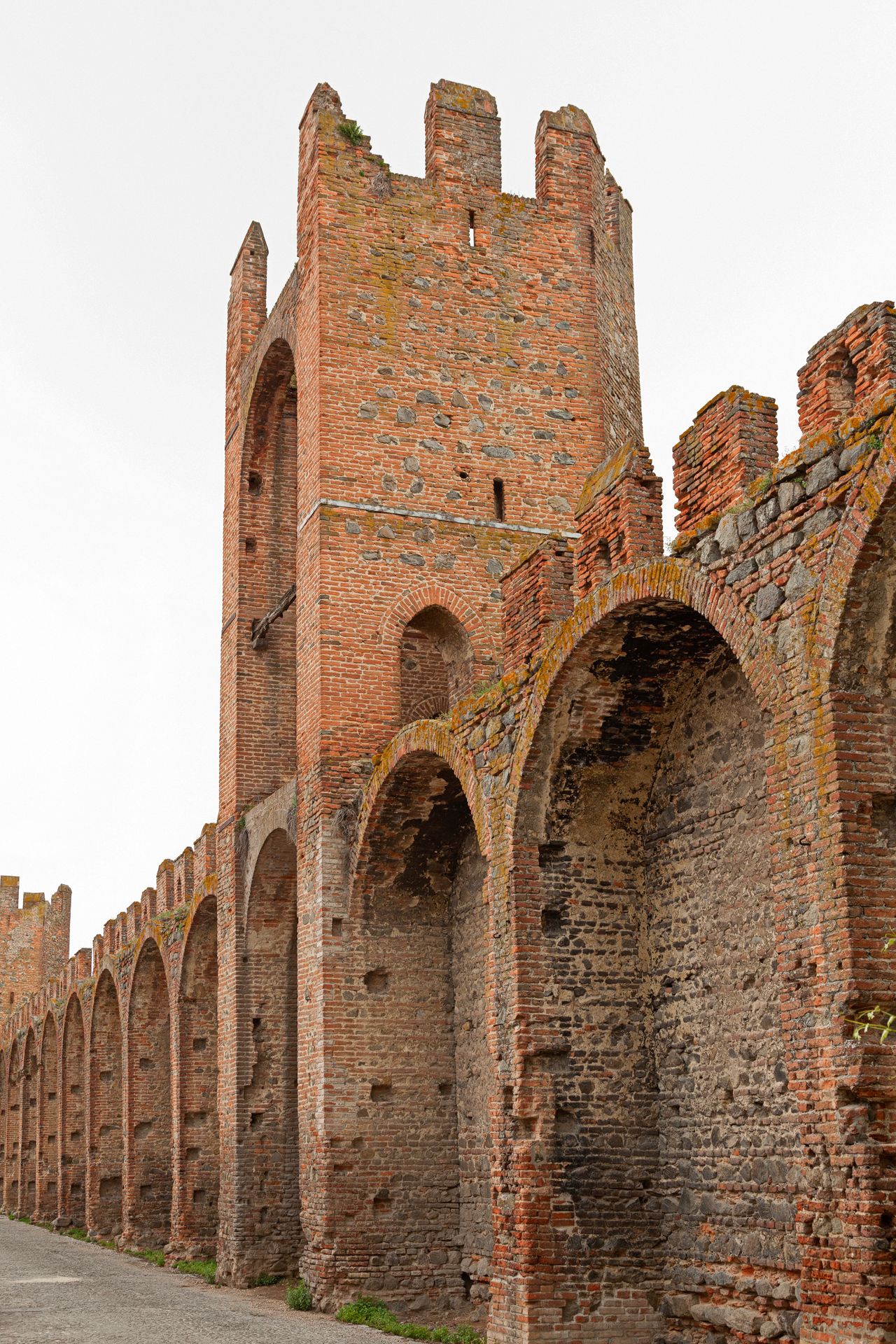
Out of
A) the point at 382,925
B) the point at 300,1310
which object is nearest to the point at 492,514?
the point at 382,925

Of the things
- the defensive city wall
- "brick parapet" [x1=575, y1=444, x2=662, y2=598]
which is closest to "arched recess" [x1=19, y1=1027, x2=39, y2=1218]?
the defensive city wall

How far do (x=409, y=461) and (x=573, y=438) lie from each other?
6.74ft

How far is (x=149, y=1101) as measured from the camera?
23234 millimetres

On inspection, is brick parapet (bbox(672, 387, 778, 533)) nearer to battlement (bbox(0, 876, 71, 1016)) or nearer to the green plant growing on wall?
the green plant growing on wall

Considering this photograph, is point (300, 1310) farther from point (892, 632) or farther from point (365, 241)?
point (365, 241)

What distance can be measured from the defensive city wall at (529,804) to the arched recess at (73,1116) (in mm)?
6498

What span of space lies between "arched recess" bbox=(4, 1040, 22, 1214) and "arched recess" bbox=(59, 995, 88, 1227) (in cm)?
786

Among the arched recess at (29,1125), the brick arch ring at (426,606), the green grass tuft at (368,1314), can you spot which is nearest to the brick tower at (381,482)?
the brick arch ring at (426,606)

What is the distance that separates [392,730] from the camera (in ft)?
47.2

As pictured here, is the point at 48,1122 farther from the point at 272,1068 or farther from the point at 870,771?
the point at 870,771

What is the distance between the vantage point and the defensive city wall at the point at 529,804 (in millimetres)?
7285

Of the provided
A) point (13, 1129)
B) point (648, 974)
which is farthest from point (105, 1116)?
point (648, 974)

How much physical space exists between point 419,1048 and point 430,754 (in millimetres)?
3139

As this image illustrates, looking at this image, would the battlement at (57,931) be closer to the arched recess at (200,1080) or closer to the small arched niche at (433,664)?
the arched recess at (200,1080)
